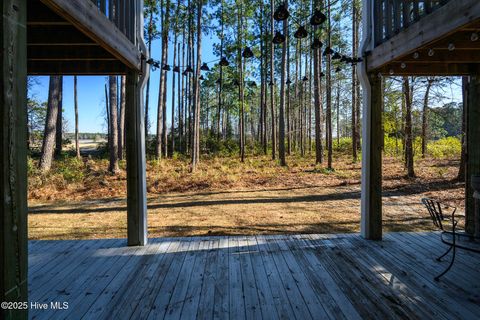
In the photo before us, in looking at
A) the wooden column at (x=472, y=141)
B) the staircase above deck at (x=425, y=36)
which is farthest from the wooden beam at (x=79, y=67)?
the wooden column at (x=472, y=141)

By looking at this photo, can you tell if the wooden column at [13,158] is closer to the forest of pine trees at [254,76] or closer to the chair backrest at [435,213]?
the forest of pine trees at [254,76]

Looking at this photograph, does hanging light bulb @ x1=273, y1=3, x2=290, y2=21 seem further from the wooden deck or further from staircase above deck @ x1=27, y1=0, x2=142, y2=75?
the wooden deck

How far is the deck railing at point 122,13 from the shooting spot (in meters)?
3.18

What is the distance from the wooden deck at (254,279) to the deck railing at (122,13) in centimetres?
286

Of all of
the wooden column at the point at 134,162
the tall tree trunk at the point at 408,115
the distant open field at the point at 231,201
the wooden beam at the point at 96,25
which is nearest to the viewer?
the wooden beam at the point at 96,25

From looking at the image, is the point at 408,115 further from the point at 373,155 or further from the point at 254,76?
the point at 254,76

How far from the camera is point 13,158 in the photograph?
168 centimetres

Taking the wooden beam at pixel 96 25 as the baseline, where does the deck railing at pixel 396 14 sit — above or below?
above

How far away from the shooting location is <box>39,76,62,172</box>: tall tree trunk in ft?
37.0

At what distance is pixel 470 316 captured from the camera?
2520 millimetres

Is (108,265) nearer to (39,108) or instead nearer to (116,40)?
(116,40)

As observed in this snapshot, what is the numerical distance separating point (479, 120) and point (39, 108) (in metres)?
19.9

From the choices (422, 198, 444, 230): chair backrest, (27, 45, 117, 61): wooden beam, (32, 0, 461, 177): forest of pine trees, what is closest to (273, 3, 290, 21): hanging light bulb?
(32, 0, 461, 177): forest of pine trees

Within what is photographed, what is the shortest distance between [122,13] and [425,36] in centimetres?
344
